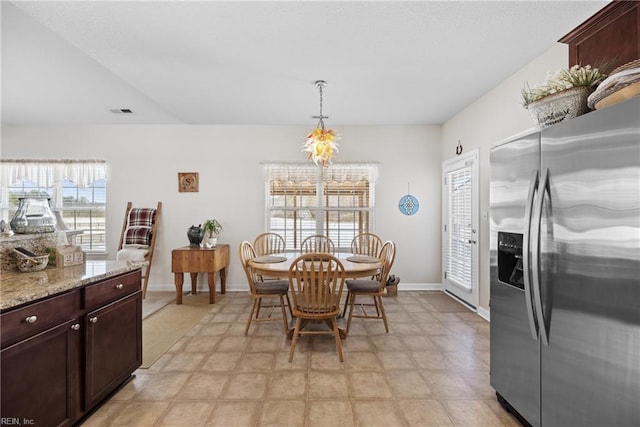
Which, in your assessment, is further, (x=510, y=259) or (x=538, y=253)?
(x=510, y=259)

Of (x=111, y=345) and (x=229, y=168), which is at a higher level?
(x=229, y=168)

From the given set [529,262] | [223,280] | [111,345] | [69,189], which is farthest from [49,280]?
[69,189]

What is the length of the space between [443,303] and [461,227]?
106 centimetres

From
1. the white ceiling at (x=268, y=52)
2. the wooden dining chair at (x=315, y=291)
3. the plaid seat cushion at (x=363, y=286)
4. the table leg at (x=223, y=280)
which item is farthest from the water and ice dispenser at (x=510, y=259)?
the table leg at (x=223, y=280)

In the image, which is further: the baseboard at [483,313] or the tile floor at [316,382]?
the baseboard at [483,313]

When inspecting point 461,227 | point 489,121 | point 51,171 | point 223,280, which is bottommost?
point 223,280

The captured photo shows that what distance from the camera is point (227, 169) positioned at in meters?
4.87

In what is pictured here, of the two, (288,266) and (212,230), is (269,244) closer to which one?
(212,230)

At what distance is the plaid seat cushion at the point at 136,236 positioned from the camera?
15.1ft

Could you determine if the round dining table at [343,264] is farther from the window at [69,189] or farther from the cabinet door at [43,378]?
the window at [69,189]

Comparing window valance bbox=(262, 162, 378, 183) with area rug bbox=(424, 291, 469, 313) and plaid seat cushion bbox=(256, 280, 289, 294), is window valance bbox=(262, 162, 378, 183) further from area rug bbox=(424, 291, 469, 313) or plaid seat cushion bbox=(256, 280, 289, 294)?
plaid seat cushion bbox=(256, 280, 289, 294)

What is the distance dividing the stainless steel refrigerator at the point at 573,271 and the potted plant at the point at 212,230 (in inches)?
145

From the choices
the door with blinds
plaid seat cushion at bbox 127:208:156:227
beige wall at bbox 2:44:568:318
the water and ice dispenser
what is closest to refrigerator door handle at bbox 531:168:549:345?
the water and ice dispenser

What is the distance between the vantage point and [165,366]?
2.51 meters
